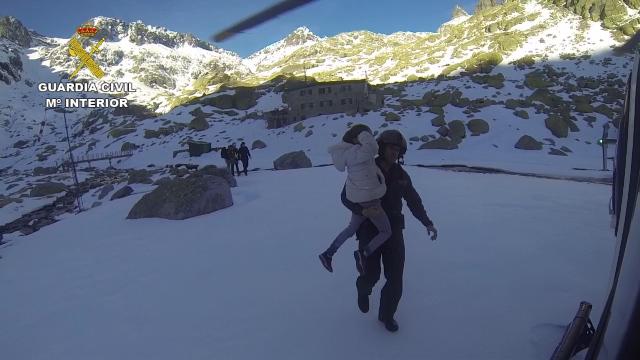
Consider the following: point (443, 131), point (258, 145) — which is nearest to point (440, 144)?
point (443, 131)

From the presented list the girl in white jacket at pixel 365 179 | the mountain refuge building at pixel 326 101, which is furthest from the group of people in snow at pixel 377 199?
the mountain refuge building at pixel 326 101

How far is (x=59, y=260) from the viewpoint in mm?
6363

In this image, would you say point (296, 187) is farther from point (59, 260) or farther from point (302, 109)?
point (302, 109)

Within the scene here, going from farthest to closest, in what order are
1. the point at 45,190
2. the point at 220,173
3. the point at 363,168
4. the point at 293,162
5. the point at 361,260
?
the point at 45,190, the point at 293,162, the point at 220,173, the point at 361,260, the point at 363,168

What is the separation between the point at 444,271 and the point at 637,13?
329ft

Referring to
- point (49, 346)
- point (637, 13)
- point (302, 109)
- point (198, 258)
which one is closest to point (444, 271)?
point (198, 258)

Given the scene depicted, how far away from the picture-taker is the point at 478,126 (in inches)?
1171

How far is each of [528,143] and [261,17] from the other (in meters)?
27.8

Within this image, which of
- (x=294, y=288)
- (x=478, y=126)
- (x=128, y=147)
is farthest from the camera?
(x=128, y=147)

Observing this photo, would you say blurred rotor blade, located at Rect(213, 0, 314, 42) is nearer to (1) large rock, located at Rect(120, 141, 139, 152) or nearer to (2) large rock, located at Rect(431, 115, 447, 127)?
(2) large rock, located at Rect(431, 115, 447, 127)

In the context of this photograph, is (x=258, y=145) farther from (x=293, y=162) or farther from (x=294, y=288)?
(x=294, y=288)

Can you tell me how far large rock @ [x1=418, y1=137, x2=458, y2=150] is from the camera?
26.4 m

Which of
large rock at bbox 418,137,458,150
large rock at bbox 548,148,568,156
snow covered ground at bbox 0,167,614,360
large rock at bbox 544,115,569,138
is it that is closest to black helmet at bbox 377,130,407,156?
snow covered ground at bbox 0,167,614,360

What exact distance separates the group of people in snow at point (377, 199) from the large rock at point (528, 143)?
84.4 ft
